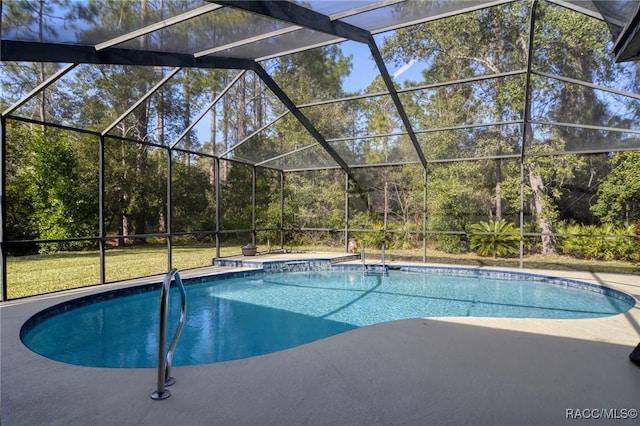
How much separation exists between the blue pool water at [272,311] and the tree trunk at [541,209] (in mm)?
3762

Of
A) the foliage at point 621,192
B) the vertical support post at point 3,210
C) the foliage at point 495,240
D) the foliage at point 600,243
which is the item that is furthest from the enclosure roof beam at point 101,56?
the foliage at point 621,192

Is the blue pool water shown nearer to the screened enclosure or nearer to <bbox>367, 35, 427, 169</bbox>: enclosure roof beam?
the screened enclosure

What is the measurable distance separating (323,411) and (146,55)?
5.18m

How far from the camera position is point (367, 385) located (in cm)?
266

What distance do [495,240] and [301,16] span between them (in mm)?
9136

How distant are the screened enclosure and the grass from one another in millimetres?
119

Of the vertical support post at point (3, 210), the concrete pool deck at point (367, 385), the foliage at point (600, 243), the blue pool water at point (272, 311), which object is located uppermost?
the vertical support post at point (3, 210)

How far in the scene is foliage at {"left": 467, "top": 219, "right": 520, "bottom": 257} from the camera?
11.0 m

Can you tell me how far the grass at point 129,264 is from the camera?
928 centimetres

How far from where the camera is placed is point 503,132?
885cm

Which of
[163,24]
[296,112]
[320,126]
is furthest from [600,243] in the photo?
→ [163,24]

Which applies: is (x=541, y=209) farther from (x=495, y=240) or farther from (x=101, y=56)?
(x=101, y=56)

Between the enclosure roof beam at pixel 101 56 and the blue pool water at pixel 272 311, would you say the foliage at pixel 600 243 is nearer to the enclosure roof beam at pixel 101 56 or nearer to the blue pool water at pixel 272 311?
the blue pool water at pixel 272 311

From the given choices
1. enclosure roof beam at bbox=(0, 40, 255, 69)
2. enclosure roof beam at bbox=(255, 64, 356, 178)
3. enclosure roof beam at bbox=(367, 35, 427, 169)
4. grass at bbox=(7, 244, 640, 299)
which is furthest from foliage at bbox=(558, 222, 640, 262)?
enclosure roof beam at bbox=(0, 40, 255, 69)
